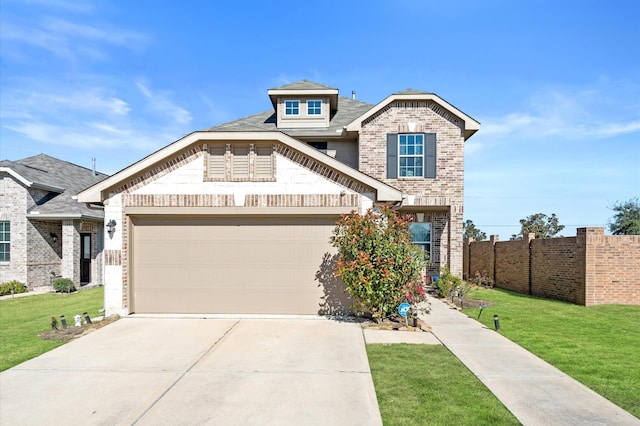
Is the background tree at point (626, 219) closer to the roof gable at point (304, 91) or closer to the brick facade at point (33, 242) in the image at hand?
the roof gable at point (304, 91)

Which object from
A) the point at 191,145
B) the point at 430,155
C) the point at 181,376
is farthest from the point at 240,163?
the point at 430,155

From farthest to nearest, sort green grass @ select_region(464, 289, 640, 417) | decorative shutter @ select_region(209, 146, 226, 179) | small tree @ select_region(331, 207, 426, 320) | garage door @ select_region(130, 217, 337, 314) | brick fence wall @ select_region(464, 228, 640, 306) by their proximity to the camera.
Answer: brick fence wall @ select_region(464, 228, 640, 306), decorative shutter @ select_region(209, 146, 226, 179), garage door @ select_region(130, 217, 337, 314), small tree @ select_region(331, 207, 426, 320), green grass @ select_region(464, 289, 640, 417)

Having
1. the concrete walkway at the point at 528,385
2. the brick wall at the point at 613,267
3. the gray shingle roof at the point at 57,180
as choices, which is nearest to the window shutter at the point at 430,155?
the brick wall at the point at 613,267

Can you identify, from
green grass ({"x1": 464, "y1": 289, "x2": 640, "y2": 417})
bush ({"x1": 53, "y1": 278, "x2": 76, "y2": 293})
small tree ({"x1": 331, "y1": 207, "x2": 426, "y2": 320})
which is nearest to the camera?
green grass ({"x1": 464, "y1": 289, "x2": 640, "y2": 417})

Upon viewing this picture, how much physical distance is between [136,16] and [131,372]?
9422mm

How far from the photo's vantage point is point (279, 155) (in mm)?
9375

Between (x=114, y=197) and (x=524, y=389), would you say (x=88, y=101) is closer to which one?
(x=114, y=197)

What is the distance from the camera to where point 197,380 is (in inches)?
206

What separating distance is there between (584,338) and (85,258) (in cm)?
1954

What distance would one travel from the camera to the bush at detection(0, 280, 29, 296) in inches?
573

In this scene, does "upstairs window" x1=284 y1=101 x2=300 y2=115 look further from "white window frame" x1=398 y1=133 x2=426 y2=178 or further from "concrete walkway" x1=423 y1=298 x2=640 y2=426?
"concrete walkway" x1=423 y1=298 x2=640 y2=426

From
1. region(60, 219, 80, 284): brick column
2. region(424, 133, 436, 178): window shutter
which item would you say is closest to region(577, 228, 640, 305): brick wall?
region(424, 133, 436, 178): window shutter

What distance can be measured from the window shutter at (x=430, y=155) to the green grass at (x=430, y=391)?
Answer: 28.8 feet

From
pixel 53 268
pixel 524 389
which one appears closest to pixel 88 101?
pixel 53 268
